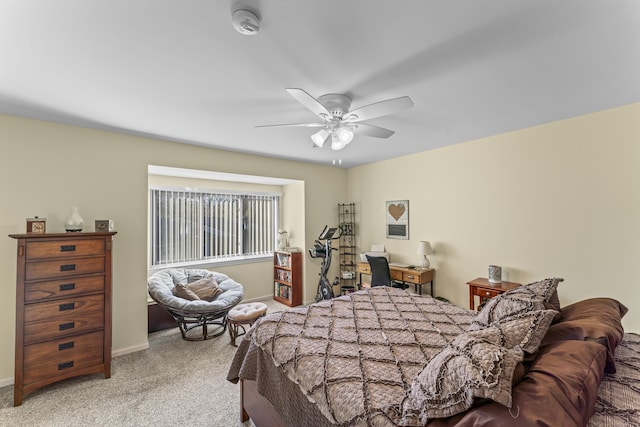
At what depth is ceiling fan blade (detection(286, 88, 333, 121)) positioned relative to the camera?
5.36 feet

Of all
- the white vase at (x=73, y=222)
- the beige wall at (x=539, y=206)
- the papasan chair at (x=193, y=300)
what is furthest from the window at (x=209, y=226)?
the beige wall at (x=539, y=206)

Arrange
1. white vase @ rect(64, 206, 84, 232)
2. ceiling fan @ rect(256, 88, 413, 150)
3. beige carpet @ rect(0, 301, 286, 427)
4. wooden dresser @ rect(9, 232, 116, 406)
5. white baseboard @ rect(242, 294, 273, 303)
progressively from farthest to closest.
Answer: white baseboard @ rect(242, 294, 273, 303), white vase @ rect(64, 206, 84, 232), wooden dresser @ rect(9, 232, 116, 406), beige carpet @ rect(0, 301, 286, 427), ceiling fan @ rect(256, 88, 413, 150)

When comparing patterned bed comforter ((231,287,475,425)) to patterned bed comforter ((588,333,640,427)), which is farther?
patterned bed comforter ((231,287,475,425))

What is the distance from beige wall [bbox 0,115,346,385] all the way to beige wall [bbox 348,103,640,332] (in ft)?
9.90

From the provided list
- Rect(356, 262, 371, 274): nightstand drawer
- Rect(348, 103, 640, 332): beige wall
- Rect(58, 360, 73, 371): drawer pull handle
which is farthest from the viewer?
Rect(356, 262, 371, 274): nightstand drawer

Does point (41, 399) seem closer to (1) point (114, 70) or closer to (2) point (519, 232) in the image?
(1) point (114, 70)

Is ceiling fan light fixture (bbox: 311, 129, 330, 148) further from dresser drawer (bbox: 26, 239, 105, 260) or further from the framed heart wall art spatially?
the framed heart wall art

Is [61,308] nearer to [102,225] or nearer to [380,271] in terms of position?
[102,225]

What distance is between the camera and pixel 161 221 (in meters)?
4.18

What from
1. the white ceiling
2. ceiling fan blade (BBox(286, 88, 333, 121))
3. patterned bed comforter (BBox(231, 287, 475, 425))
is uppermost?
the white ceiling

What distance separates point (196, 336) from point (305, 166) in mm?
3038

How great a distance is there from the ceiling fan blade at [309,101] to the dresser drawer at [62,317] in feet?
8.52

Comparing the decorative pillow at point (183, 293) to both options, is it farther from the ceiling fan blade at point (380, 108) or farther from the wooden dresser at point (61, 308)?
the ceiling fan blade at point (380, 108)

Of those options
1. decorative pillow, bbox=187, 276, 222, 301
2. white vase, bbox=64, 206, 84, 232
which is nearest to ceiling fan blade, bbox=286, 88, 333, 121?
white vase, bbox=64, 206, 84, 232
